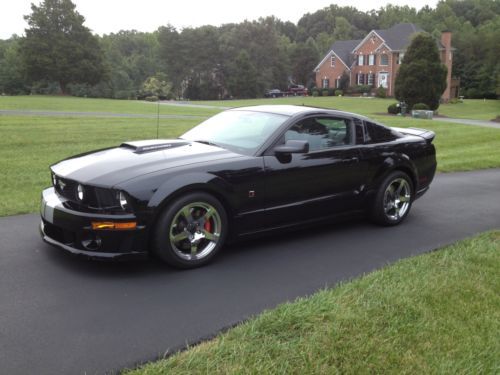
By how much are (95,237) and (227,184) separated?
1.27m

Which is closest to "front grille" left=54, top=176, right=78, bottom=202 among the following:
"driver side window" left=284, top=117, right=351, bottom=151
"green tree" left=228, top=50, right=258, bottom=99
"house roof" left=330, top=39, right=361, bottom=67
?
"driver side window" left=284, top=117, right=351, bottom=151

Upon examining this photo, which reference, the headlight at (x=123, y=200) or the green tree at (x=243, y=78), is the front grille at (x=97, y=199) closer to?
the headlight at (x=123, y=200)

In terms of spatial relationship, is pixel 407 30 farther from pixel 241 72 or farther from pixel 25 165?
pixel 25 165

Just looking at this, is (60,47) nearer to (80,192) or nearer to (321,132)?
(321,132)

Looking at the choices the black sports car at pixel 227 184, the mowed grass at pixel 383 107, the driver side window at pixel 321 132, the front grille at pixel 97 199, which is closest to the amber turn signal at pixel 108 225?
the black sports car at pixel 227 184

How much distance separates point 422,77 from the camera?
107 ft

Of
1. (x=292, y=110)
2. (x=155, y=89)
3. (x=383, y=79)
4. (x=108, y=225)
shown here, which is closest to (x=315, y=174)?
(x=292, y=110)

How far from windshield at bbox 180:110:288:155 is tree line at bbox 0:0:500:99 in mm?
44722

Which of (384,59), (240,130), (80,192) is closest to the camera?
(80,192)

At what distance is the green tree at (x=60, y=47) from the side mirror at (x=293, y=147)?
6477 centimetres

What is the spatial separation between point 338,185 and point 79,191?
2.75 meters

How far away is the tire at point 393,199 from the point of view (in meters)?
6.21

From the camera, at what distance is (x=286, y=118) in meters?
5.54

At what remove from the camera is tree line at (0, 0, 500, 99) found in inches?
2564
